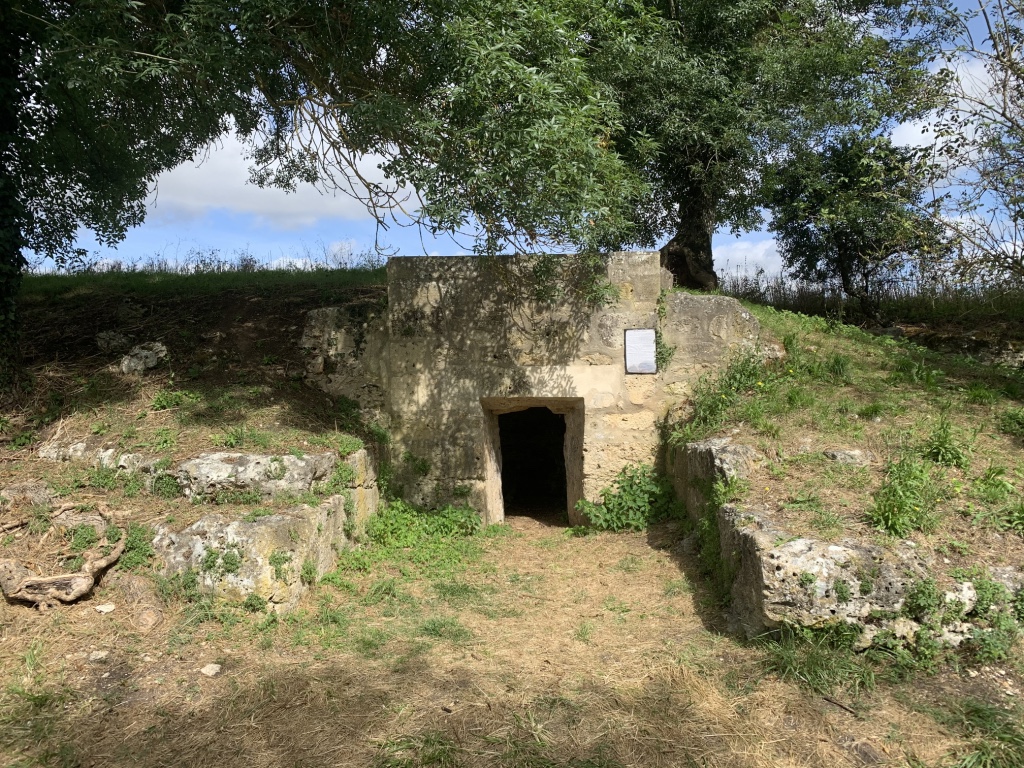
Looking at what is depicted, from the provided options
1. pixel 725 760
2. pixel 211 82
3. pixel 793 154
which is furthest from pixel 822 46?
pixel 725 760

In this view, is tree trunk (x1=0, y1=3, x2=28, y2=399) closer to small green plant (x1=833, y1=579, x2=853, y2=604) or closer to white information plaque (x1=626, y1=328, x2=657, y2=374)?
white information plaque (x1=626, y1=328, x2=657, y2=374)

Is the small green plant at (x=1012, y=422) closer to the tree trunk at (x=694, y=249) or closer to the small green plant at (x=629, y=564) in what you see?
the small green plant at (x=629, y=564)

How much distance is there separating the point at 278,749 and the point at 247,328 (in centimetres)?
568

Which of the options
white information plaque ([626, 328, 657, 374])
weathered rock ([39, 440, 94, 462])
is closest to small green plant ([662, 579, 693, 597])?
white information plaque ([626, 328, 657, 374])

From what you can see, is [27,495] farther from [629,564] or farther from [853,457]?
[853,457]

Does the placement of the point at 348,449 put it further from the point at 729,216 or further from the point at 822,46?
the point at 822,46

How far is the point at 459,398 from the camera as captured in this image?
783cm

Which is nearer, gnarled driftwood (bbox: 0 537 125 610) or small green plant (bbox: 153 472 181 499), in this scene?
gnarled driftwood (bbox: 0 537 125 610)

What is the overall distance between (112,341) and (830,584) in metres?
7.87

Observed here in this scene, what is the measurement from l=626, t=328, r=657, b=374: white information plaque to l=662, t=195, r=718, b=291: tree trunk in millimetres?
4209

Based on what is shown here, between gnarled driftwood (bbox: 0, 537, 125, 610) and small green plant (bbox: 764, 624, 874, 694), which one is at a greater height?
gnarled driftwood (bbox: 0, 537, 125, 610)

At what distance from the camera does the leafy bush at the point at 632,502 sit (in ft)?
24.9

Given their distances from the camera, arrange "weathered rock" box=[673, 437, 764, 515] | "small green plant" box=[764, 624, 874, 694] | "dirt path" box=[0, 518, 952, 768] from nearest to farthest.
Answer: "dirt path" box=[0, 518, 952, 768], "small green plant" box=[764, 624, 874, 694], "weathered rock" box=[673, 437, 764, 515]

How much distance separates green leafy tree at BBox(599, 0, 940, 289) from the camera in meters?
9.34
